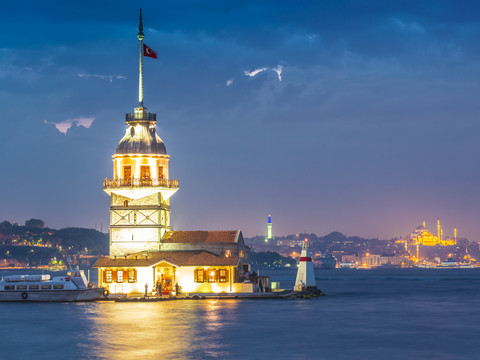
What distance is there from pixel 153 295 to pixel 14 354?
29.6 metres

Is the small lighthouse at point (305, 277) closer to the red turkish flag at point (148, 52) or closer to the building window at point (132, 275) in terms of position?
the building window at point (132, 275)

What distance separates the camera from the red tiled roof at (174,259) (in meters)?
78.3

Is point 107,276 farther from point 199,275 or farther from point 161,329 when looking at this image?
Answer: point 161,329

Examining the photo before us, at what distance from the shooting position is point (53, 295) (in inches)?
3081

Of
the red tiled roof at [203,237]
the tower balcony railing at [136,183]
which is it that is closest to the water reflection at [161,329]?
the red tiled roof at [203,237]

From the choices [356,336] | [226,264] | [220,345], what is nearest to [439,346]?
[356,336]

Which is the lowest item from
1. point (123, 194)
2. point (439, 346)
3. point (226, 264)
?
point (439, 346)

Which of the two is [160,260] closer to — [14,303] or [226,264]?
[226,264]

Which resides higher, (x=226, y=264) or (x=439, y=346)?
(x=226, y=264)

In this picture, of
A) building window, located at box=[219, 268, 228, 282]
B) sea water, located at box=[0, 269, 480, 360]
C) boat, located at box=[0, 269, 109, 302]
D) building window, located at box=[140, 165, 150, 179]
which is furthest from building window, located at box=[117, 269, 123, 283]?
building window, located at box=[140, 165, 150, 179]

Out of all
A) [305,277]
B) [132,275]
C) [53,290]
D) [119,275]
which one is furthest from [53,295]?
[305,277]

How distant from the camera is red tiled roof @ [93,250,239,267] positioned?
7831cm

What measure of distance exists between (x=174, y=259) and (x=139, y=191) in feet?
25.0

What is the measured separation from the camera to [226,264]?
7788 cm
